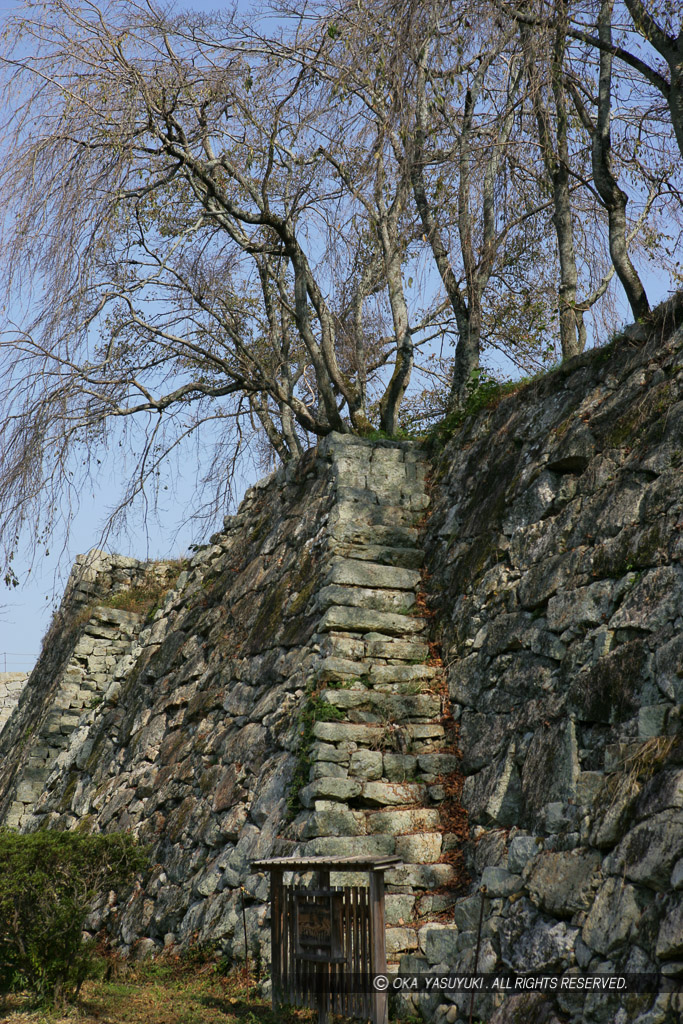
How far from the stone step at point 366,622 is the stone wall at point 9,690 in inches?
589

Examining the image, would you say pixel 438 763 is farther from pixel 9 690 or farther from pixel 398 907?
pixel 9 690

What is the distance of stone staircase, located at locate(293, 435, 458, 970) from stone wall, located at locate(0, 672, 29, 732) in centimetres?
1453

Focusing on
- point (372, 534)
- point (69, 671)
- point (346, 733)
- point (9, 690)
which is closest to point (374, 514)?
point (372, 534)

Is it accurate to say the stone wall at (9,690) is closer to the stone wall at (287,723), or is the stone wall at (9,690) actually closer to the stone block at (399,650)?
the stone wall at (287,723)

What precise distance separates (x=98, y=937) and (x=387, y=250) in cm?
700

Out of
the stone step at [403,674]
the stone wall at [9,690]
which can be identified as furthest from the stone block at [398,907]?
the stone wall at [9,690]

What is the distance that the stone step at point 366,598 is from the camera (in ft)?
24.3

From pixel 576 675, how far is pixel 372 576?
2.69 m

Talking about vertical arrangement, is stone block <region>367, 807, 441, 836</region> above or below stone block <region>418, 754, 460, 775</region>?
below

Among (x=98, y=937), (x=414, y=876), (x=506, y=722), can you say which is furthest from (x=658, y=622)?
(x=98, y=937)

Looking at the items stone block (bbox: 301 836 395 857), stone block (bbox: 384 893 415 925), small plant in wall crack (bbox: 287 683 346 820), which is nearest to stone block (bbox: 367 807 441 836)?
stone block (bbox: 301 836 395 857)

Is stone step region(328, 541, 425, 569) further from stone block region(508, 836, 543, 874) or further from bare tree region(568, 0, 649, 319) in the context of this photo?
stone block region(508, 836, 543, 874)

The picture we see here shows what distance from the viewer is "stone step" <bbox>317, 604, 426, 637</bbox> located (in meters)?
7.18

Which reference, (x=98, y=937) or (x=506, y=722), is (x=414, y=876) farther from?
(x=98, y=937)
